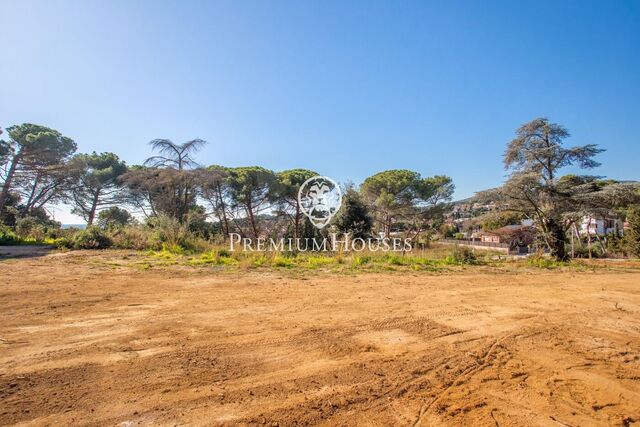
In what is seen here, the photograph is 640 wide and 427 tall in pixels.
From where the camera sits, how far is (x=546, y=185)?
10.5 meters

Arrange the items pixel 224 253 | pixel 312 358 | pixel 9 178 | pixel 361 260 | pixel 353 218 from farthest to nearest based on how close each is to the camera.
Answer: pixel 9 178, pixel 353 218, pixel 224 253, pixel 361 260, pixel 312 358

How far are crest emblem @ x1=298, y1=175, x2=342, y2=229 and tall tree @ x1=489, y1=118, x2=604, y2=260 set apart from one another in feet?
26.6

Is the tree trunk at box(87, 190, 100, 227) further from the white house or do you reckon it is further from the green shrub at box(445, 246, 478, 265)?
the white house

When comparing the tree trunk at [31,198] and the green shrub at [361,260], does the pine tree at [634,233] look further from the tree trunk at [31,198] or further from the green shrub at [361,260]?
the tree trunk at [31,198]

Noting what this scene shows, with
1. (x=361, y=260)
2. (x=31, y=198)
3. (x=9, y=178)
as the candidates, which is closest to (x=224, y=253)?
(x=361, y=260)

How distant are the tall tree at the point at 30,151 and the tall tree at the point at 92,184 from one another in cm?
112

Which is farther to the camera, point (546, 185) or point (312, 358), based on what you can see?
point (546, 185)

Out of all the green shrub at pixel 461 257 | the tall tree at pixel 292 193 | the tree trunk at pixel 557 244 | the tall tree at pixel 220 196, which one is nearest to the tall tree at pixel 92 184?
the tall tree at pixel 220 196

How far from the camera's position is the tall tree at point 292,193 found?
17938mm

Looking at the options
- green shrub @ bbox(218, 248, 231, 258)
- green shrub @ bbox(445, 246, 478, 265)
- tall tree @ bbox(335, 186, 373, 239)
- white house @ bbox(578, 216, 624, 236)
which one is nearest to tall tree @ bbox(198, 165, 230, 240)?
tall tree @ bbox(335, 186, 373, 239)

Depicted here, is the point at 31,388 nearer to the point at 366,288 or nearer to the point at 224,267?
the point at 366,288

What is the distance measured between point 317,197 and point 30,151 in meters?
15.7

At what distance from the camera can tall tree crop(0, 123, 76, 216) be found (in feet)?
47.9

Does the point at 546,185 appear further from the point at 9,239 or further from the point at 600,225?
the point at 600,225
